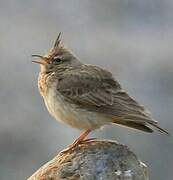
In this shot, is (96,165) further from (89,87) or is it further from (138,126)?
(89,87)

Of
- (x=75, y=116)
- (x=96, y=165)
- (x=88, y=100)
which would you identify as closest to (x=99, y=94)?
(x=88, y=100)

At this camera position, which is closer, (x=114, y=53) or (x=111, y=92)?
(x=111, y=92)

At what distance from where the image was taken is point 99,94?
43.5ft

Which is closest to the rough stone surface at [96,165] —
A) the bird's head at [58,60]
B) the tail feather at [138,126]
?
the tail feather at [138,126]

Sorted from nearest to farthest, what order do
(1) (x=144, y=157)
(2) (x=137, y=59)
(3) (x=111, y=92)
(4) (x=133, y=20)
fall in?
1. (3) (x=111, y=92)
2. (1) (x=144, y=157)
3. (2) (x=137, y=59)
4. (4) (x=133, y=20)

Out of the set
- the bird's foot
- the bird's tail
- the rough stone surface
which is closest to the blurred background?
the bird's foot

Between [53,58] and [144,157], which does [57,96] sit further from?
[144,157]

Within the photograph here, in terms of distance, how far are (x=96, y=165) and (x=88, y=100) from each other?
134 cm

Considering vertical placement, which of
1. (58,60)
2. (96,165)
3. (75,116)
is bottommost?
(96,165)

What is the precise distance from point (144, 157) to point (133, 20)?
7.18m

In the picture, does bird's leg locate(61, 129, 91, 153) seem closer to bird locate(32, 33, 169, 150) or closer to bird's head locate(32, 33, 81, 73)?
bird locate(32, 33, 169, 150)

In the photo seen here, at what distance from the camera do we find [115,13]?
25938mm

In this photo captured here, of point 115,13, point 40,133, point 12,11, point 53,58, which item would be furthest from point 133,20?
point 53,58

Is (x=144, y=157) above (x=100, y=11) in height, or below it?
below
